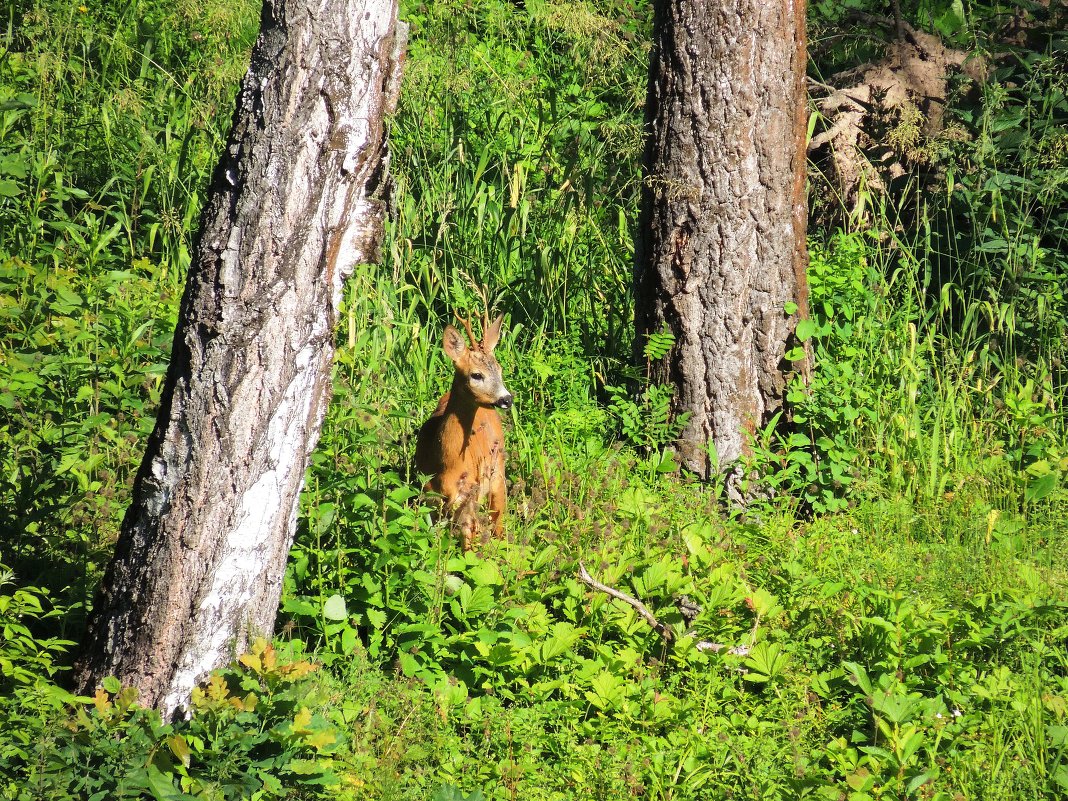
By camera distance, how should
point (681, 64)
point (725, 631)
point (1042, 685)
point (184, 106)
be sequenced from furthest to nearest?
point (184, 106) < point (681, 64) < point (725, 631) < point (1042, 685)

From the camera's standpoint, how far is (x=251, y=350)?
3246 millimetres

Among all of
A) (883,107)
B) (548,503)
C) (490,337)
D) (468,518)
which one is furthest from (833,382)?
(883,107)

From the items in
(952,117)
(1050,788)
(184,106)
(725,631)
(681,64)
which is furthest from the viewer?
(184,106)

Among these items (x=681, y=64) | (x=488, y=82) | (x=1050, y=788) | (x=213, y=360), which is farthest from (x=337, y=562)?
(x=488, y=82)

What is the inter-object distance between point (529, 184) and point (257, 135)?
12.5 feet

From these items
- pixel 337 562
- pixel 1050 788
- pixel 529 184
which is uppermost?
pixel 529 184

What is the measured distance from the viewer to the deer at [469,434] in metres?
4.81

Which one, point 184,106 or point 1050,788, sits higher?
point 184,106

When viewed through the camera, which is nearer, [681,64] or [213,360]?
[213,360]

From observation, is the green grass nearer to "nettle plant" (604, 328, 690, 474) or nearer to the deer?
"nettle plant" (604, 328, 690, 474)

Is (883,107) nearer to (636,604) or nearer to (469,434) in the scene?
(469,434)

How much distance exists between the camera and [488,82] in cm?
768

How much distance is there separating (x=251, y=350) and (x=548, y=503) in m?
2.02

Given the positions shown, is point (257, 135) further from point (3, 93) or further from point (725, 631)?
point (3, 93)
